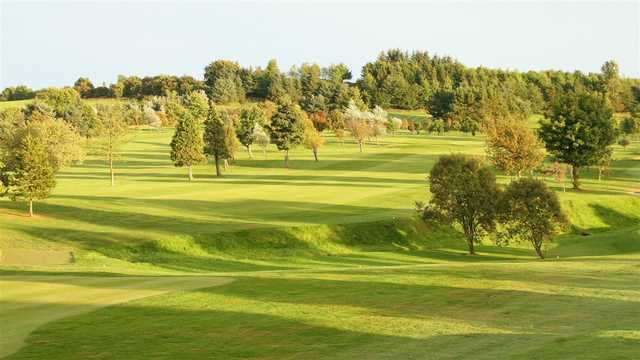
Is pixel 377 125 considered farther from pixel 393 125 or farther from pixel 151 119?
pixel 151 119

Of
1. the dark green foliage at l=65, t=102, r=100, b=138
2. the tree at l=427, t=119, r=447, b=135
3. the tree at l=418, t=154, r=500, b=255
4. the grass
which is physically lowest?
the grass

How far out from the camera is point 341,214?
63.2 metres

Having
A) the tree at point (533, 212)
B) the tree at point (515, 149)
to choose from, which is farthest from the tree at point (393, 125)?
the tree at point (533, 212)

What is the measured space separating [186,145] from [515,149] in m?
43.6

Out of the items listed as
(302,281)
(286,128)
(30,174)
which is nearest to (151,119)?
(286,128)

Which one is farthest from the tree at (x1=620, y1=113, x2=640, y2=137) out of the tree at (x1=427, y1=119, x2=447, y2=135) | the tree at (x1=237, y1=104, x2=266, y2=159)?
the tree at (x1=237, y1=104, x2=266, y2=159)

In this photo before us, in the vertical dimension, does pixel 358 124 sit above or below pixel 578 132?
above

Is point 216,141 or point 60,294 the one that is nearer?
point 60,294

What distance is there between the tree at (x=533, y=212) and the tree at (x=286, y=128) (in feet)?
209

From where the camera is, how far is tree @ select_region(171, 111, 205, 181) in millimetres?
96812

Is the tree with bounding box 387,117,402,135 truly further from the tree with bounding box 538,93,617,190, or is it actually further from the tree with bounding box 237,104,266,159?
the tree with bounding box 538,93,617,190

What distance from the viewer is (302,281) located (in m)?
33.7

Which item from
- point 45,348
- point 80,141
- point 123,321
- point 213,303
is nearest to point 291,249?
point 213,303

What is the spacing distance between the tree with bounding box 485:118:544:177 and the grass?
18.1ft
